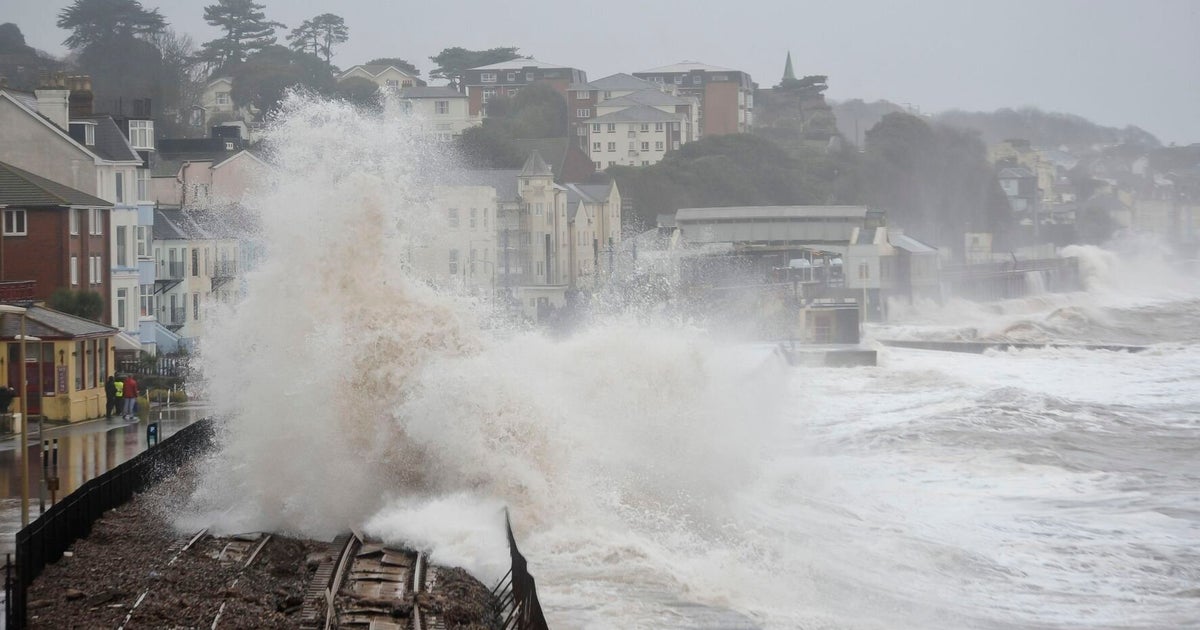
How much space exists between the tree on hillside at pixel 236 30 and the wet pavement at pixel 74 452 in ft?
292

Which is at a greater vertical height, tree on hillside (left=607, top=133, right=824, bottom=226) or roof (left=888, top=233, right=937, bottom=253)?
tree on hillside (left=607, top=133, right=824, bottom=226)

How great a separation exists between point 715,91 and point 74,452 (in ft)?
433

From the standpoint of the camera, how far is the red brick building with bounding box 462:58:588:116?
138125mm

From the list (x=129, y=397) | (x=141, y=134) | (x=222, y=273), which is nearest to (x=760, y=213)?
(x=222, y=273)

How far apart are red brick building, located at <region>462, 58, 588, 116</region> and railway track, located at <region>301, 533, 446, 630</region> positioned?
122829 mm

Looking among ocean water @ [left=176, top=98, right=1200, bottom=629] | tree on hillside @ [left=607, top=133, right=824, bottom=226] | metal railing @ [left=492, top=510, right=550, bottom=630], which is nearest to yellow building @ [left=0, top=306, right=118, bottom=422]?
ocean water @ [left=176, top=98, right=1200, bottom=629]

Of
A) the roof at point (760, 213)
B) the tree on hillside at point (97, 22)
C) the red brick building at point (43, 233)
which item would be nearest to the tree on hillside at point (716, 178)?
the roof at point (760, 213)

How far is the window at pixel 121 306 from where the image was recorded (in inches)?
1455

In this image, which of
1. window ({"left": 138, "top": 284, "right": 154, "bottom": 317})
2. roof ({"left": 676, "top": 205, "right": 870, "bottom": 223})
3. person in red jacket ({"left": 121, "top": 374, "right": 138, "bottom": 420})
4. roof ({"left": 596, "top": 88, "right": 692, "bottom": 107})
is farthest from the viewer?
roof ({"left": 596, "top": 88, "right": 692, "bottom": 107})

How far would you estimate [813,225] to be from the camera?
79.1m

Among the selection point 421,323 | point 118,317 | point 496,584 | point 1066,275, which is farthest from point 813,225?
point 496,584

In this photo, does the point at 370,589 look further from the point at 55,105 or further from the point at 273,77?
the point at 273,77

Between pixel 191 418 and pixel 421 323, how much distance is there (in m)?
12.1

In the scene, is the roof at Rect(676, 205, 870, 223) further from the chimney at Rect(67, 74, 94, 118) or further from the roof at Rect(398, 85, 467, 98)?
the roof at Rect(398, 85, 467, 98)
